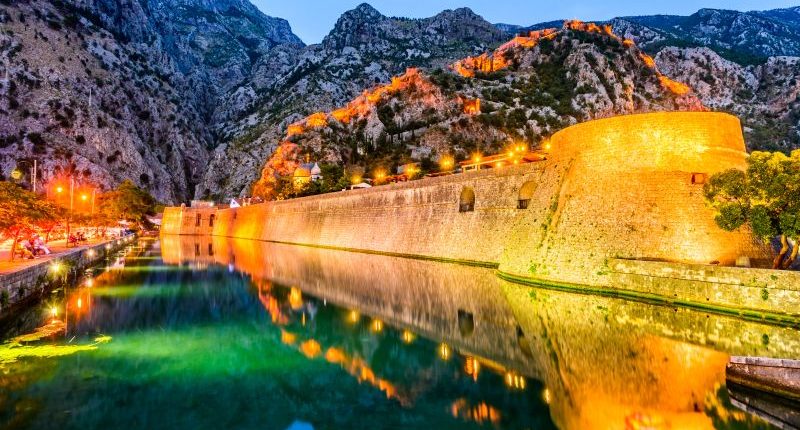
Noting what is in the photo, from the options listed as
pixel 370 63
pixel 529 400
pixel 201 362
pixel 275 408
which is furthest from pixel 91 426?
pixel 370 63

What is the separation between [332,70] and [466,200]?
108681mm

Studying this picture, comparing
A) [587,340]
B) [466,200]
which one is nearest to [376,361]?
[587,340]

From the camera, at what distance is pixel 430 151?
9138 cm

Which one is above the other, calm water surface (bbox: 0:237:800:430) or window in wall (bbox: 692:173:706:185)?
window in wall (bbox: 692:173:706:185)

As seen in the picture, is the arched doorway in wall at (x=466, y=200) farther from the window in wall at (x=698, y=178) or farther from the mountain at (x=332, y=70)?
the mountain at (x=332, y=70)

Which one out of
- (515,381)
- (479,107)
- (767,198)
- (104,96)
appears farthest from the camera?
(104,96)

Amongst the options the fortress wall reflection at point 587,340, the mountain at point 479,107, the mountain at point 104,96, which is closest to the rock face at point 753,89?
the mountain at point 479,107

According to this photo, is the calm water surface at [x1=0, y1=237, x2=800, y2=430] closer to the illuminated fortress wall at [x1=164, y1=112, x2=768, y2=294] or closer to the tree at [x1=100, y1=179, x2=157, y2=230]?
the illuminated fortress wall at [x1=164, y1=112, x2=768, y2=294]

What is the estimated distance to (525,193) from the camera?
2891cm

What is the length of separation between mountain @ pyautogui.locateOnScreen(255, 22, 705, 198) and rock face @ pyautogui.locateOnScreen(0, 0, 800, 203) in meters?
0.35

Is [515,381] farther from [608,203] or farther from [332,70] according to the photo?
[332,70]

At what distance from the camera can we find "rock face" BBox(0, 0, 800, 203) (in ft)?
285

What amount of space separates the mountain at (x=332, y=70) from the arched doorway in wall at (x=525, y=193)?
86136 millimetres

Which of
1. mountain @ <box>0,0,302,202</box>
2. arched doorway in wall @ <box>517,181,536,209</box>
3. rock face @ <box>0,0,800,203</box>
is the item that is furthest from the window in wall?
mountain @ <box>0,0,302,202</box>
